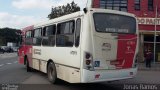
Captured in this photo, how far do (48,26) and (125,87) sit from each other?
183 inches

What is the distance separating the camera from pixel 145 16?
35.6m

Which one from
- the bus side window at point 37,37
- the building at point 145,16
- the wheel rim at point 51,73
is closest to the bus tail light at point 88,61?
the wheel rim at point 51,73

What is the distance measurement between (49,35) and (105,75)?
4.63 m

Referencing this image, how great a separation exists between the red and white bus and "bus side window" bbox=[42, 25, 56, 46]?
0.68 meters

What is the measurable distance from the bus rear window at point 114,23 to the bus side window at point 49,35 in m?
3.36

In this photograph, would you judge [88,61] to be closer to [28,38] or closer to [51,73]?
[51,73]

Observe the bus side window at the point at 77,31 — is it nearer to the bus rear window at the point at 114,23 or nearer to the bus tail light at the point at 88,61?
the bus rear window at the point at 114,23

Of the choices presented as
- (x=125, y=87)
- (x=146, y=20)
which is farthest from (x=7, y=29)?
(x=125, y=87)

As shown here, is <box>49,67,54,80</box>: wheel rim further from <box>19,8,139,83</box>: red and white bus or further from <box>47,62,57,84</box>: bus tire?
<box>19,8,139,83</box>: red and white bus

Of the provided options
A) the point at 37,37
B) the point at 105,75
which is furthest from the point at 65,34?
the point at 37,37

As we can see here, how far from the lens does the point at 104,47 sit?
11.5 metres

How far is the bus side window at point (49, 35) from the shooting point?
14602 mm

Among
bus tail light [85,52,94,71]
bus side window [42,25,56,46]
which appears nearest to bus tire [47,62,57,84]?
bus side window [42,25,56,46]

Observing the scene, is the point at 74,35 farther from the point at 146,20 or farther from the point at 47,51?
the point at 146,20
